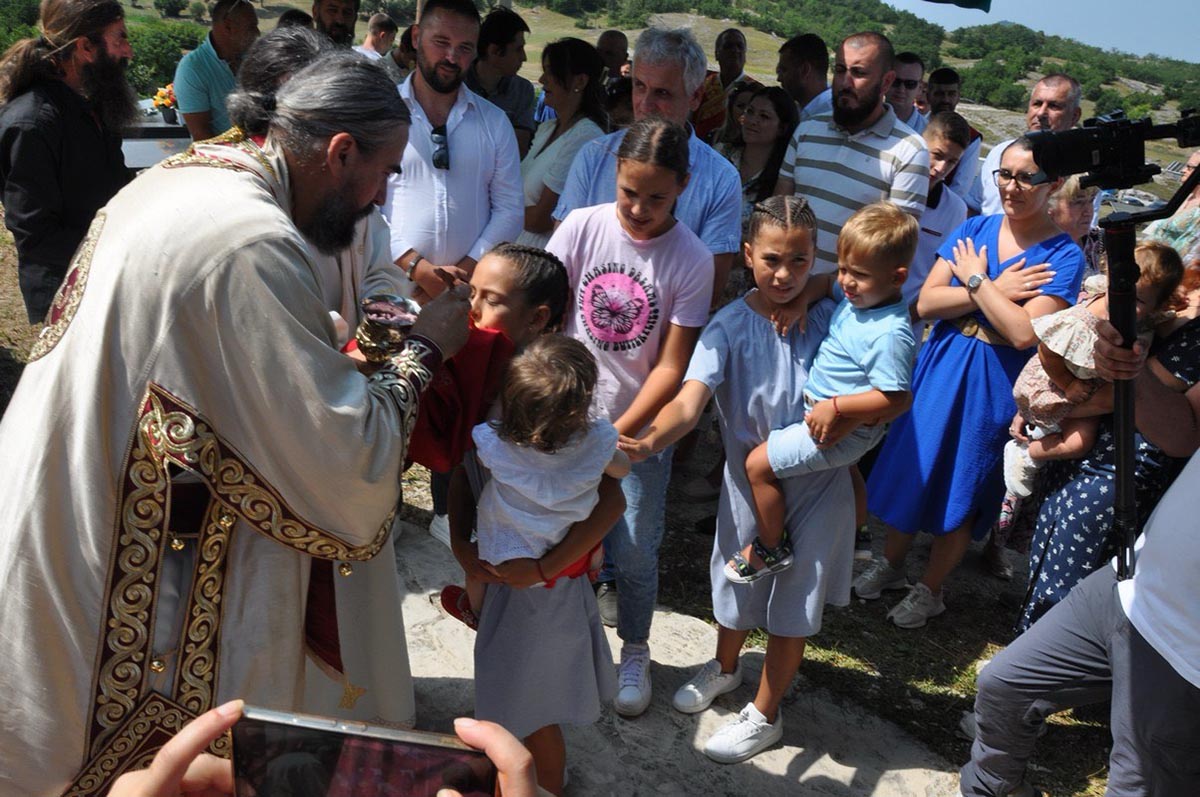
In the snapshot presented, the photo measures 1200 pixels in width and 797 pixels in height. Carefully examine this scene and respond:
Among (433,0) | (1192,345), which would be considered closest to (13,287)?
(433,0)

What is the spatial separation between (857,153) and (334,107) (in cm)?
299

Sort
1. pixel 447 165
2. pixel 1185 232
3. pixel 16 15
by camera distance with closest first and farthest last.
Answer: pixel 1185 232 → pixel 447 165 → pixel 16 15

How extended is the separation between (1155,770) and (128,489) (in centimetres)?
255

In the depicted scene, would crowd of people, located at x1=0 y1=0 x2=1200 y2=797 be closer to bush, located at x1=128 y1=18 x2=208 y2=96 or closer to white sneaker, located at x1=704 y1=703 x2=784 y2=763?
white sneaker, located at x1=704 y1=703 x2=784 y2=763

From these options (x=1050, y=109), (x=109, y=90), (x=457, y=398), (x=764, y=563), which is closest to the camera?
(x=457, y=398)

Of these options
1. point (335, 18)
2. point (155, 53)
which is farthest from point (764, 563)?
point (155, 53)

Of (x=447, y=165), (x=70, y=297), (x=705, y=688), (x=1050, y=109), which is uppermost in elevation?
(x=1050, y=109)

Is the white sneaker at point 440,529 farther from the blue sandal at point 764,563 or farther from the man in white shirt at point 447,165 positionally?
the blue sandal at point 764,563

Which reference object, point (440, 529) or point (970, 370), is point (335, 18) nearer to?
point (440, 529)

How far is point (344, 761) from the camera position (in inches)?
52.1

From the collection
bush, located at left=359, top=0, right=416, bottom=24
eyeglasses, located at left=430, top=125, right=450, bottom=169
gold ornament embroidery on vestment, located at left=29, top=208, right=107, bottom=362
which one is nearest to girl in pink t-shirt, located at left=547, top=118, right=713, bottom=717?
eyeglasses, located at left=430, top=125, right=450, bottom=169

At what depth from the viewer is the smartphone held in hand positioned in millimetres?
1312

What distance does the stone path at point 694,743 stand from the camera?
3234mm

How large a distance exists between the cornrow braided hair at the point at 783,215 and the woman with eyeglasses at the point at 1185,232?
996 mm
